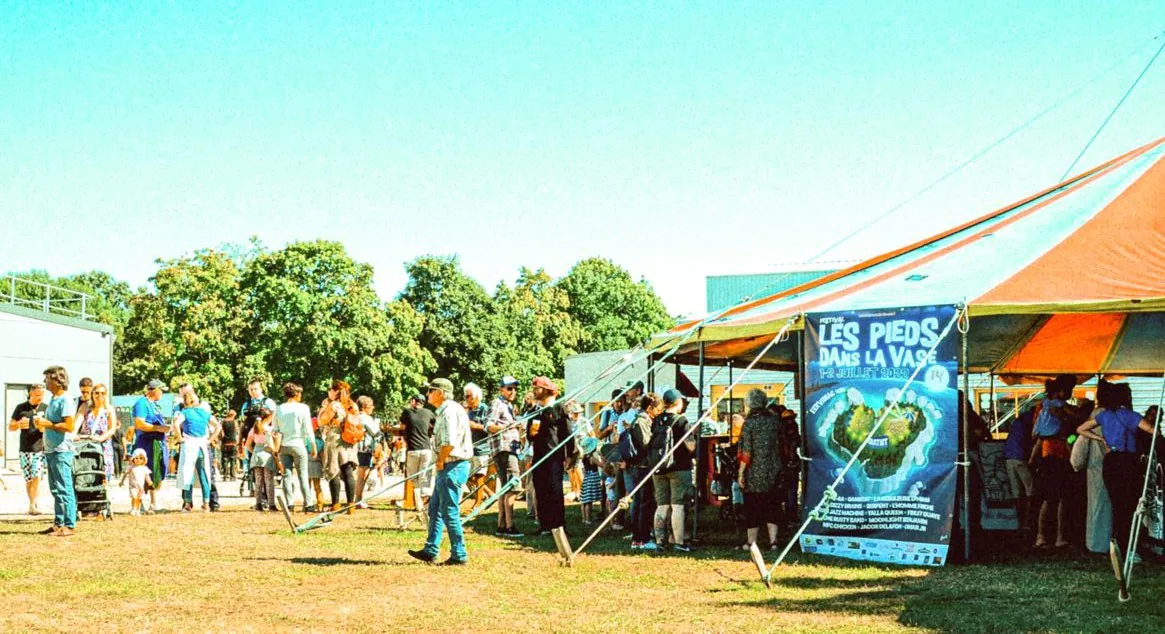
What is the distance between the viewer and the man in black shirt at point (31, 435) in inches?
500

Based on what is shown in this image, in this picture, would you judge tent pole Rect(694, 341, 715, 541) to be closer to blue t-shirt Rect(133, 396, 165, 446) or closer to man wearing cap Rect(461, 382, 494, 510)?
man wearing cap Rect(461, 382, 494, 510)

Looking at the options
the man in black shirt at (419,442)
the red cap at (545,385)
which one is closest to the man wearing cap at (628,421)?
the red cap at (545,385)

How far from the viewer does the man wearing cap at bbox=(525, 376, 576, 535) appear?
417 inches

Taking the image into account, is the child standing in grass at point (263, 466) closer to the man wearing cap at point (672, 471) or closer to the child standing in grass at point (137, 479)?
the child standing in grass at point (137, 479)

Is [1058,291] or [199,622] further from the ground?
[1058,291]

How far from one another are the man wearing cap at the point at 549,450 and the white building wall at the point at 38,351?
1862 centimetres

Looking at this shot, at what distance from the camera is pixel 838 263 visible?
3328cm

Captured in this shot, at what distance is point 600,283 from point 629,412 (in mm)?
51992

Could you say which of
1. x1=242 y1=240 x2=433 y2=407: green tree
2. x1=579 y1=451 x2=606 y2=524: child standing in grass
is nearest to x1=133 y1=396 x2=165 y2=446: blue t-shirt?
x1=579 y1=451 x2=606 y2=524: child standing in grass

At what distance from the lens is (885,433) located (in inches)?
393

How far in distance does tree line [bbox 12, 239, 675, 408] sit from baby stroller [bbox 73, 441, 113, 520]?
95.7 ft

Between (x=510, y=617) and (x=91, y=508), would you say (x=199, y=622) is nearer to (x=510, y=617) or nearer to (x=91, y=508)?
(x=510, y=617)

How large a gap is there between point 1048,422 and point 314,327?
3635 centimetres

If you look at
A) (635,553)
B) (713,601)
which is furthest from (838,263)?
(713,601)
